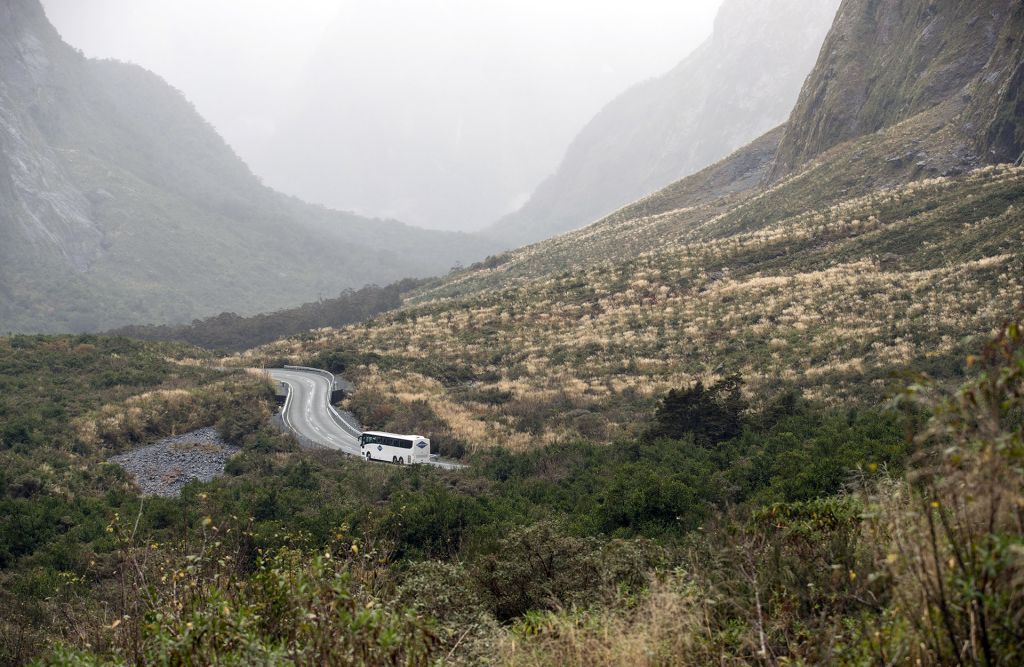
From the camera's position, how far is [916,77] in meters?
53.0

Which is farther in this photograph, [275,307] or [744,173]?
[275,307]

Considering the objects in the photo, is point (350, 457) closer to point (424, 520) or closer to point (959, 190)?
point (424, 520)

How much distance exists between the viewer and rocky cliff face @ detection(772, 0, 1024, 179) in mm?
40688

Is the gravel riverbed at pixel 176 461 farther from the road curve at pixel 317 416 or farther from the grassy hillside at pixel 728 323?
the grassy hillside at pixel 728 323

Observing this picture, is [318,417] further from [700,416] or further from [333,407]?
[700,416]

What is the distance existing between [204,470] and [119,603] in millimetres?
13948

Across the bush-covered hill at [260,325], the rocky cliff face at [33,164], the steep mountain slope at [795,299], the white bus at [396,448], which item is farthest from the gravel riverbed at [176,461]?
the rocky cliff face at [33,164]

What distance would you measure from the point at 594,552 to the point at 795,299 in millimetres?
27724

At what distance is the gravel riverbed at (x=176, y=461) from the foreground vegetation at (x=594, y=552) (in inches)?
39.3

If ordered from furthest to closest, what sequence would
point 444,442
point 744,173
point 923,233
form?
point 744,173 → point 923,233 → point 444,442

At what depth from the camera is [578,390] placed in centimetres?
2825

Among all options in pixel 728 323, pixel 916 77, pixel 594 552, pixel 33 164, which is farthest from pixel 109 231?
pixel 594 552

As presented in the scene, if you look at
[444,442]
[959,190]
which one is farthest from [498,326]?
[959,190]

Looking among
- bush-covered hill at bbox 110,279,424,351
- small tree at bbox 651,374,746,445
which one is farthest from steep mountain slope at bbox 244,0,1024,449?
bush-covered hill at bbox 110,279,424,351
